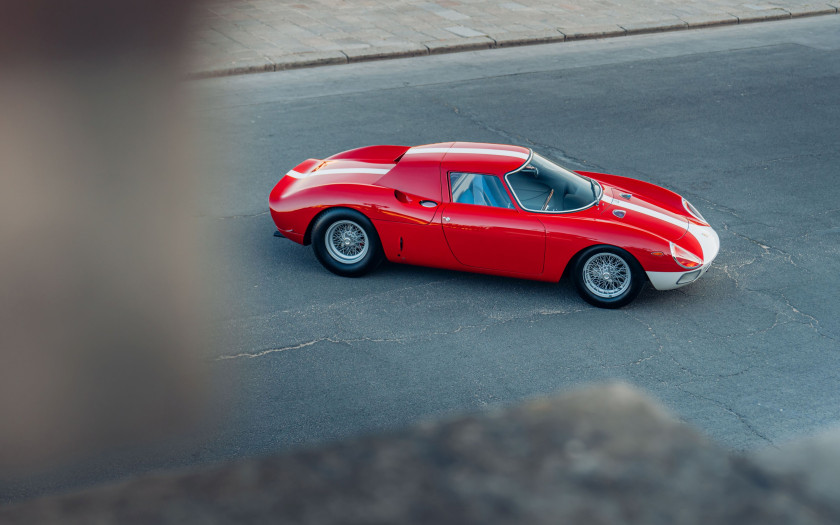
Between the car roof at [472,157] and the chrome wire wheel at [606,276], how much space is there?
108 cm

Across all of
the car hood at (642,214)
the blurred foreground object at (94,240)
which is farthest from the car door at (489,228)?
the blurred foreground object at (94,240)

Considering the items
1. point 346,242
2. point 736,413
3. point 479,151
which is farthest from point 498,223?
point 736,413

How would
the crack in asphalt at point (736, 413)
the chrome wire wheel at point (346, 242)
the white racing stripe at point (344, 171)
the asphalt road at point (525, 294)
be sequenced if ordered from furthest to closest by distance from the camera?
the white racing stripe at point (344, 171) < the chrome wire wheel at point (346, 242) < the asphalt road at point (525, 294) < the crack in asphalt at point (736, 413)

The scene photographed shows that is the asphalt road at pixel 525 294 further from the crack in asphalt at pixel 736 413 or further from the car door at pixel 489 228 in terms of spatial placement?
the car door at pixel 489 228

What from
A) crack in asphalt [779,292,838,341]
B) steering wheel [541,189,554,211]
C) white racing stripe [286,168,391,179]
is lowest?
crack in asphalt [779,292,838,341]

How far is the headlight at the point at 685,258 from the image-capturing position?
6879 mm

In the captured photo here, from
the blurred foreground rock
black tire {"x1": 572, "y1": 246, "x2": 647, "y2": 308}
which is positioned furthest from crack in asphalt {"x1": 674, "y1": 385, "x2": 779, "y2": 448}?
the blurred foreground rock

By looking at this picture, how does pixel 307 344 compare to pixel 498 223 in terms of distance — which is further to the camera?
pixel 498 223

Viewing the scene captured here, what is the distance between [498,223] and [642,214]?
1.26m

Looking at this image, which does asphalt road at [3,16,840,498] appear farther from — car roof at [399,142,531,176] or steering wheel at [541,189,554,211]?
car roof at [399,142,531,176]

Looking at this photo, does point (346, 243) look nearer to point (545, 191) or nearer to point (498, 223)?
point (498, 223)

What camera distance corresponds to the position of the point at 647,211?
7.26 meters

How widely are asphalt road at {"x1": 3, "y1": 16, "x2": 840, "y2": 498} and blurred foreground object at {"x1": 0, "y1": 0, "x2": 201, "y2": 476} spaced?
0.40 ft

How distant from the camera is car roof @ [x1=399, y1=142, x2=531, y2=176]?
23.8 feet
